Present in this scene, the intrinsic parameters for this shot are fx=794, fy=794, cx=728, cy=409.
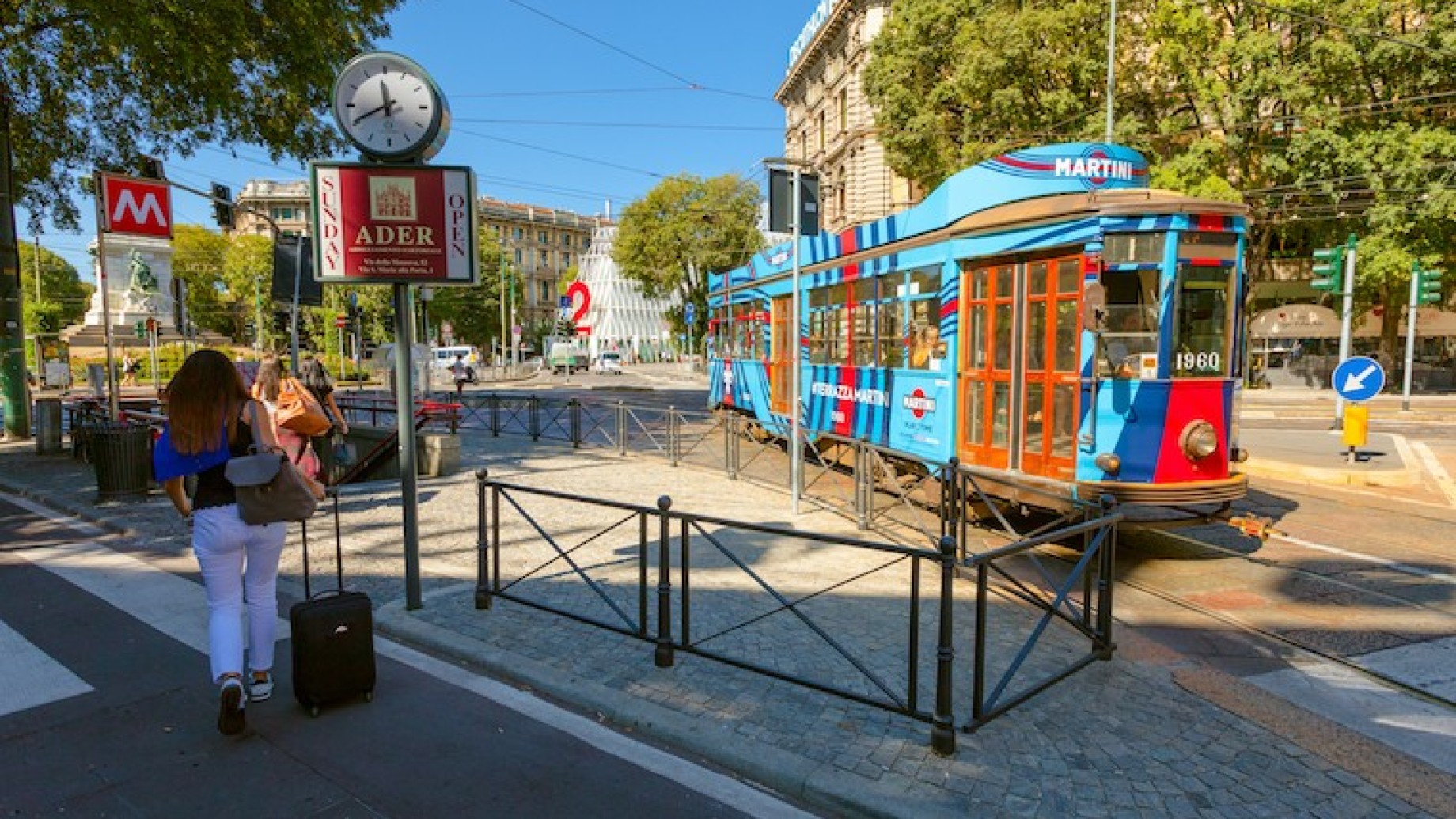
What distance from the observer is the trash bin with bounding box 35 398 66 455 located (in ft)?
46.0

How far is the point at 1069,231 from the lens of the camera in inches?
287

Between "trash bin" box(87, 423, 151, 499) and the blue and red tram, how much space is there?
365 inches

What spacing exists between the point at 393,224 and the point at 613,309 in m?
99.2

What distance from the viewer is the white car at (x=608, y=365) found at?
61447mm

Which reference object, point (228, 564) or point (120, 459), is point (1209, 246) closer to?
point (228, 564)

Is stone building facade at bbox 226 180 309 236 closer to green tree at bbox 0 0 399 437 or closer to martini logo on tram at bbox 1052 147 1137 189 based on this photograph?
green tree at bbox 0 0 399 437

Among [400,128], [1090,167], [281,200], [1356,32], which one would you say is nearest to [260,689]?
[400,128]

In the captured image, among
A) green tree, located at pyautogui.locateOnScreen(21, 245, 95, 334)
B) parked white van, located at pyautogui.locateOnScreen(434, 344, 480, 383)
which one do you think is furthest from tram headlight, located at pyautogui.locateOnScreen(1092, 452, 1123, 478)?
green tree, located at pyautogui.locateOnScreen(21, 245, 95, 334)

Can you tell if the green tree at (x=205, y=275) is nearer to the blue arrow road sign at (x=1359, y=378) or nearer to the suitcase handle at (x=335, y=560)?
the suitcase handle at (x=335, y=560)

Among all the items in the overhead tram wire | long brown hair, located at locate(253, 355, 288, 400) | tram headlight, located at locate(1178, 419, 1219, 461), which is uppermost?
the overhead tram wire

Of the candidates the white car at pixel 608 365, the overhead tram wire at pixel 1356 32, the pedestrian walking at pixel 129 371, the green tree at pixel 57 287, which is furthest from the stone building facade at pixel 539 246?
the overhead tram wire at pixel 1356 32

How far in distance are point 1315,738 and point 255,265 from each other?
80.4 metres

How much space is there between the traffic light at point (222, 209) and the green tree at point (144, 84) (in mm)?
1154

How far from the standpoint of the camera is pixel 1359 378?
12.5m
